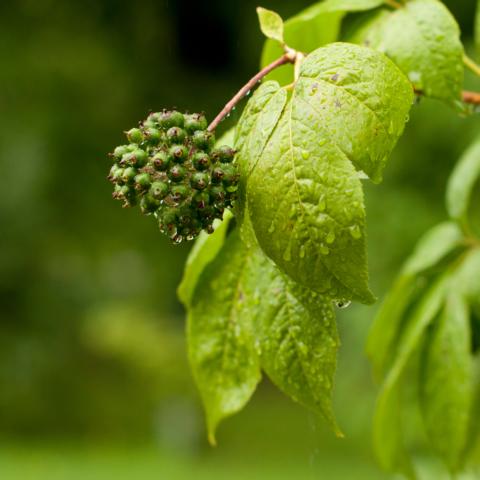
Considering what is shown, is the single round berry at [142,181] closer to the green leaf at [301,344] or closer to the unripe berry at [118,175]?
the unripe berry at [118,175]

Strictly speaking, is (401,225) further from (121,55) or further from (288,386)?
(121,55)

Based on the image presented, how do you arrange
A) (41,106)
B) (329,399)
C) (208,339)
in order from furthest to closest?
(41,106), (208,339), (329,399)

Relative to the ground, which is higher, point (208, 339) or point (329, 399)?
point (329, 399)

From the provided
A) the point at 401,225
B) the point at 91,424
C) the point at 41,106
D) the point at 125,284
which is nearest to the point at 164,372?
the point at 91,424

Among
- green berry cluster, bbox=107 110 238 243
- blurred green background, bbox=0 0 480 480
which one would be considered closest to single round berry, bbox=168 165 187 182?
green berry cluster, bbox=107 110 238 243

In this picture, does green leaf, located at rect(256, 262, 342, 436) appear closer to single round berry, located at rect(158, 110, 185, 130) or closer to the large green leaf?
the large green leaf

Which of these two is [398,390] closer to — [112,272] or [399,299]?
[399,299]

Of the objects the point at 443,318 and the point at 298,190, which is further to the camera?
the point at 443,318

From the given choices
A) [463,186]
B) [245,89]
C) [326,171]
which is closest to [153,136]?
[245,89]
